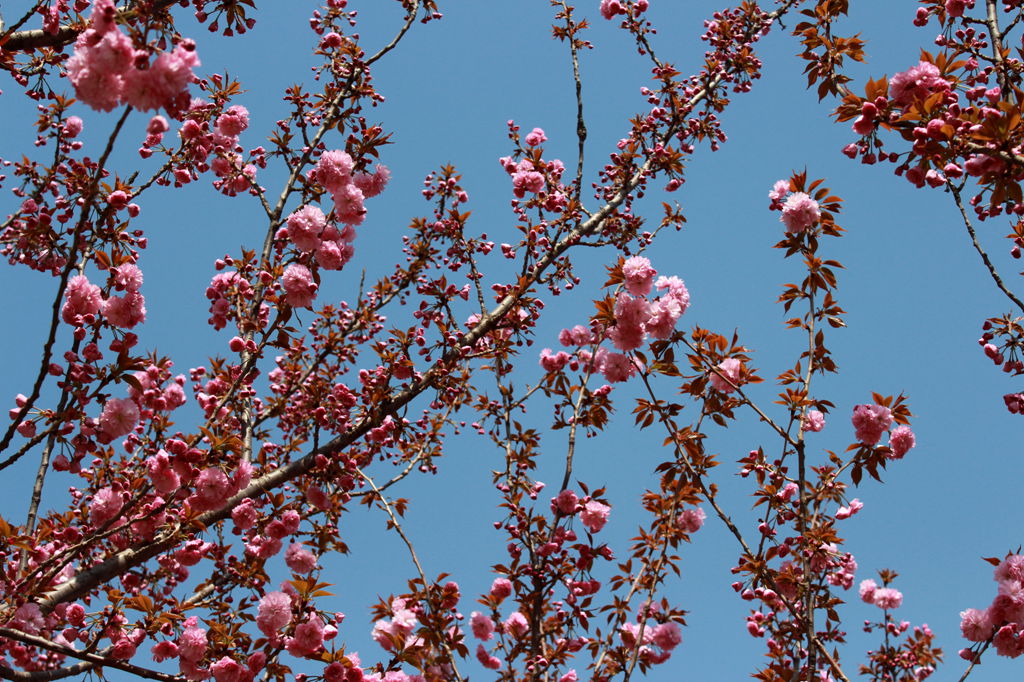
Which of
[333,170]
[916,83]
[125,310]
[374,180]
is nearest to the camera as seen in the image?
[916,83]

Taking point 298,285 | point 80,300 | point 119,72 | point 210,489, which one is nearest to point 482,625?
point 210,489

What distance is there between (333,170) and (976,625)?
4.10 meters

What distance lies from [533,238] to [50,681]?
3990mm

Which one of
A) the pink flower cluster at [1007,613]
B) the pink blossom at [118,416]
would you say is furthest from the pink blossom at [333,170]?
the pink flower cluster at [1007,613]

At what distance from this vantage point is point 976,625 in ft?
11.5

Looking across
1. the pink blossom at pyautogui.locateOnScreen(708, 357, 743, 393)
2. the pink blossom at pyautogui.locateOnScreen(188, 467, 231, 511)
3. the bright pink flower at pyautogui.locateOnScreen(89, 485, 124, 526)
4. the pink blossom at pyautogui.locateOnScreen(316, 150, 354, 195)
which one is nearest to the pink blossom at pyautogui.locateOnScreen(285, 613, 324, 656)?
the pink blossom at pyautogui.locateOnScreen(188, 467, 231, 511)

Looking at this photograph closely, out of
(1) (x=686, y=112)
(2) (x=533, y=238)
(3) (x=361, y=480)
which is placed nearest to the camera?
(3) (x=361, y=480)

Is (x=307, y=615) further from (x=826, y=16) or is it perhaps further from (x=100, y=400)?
(x=826, y=16)

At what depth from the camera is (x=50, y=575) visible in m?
3.13

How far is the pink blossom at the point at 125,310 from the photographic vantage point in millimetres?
3260

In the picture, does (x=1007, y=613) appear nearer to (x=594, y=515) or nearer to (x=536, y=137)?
(x=594, y=515)

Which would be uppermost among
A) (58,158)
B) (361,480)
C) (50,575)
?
(58,158)

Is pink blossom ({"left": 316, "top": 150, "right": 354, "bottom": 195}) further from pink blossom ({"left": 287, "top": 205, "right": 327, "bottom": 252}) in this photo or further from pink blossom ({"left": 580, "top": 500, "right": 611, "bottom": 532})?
pink blossom ({"left": 580, "top": 500, "right": 611, "bottom": 532})

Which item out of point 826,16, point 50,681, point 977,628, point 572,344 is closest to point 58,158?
point 50,681
